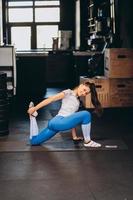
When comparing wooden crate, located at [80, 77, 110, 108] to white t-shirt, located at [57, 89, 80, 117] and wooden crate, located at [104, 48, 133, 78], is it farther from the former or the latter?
white t-shirt, located at [57, 89, 80, 117]

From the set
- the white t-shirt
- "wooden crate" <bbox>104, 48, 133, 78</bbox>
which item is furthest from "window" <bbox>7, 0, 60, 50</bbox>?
the white t-shirt

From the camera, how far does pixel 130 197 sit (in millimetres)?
3963

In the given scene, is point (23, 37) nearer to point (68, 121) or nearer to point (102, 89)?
point (102, 89)

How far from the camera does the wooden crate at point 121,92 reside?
9.10 m

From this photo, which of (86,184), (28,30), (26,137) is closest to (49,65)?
(28,30)

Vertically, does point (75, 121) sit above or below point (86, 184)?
above

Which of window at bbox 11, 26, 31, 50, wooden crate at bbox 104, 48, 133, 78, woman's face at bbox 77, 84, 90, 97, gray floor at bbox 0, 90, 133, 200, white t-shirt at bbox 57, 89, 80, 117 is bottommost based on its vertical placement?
gray floor at bbox 0, 90, 133, 200

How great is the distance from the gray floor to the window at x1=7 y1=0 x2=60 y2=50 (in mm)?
11961

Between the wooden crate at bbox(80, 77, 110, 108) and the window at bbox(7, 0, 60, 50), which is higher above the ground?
the window at bbox(7, 0, 60, 50)

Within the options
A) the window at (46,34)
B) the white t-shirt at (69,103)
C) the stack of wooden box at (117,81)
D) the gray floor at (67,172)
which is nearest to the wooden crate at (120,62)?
the stack of wooden box at (117,81)

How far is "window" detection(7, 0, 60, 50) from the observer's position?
1838 cm

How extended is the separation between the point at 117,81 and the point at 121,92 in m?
0.22

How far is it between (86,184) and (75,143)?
5.82 ft

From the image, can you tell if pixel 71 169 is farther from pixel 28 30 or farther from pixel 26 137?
pixel 28 30
